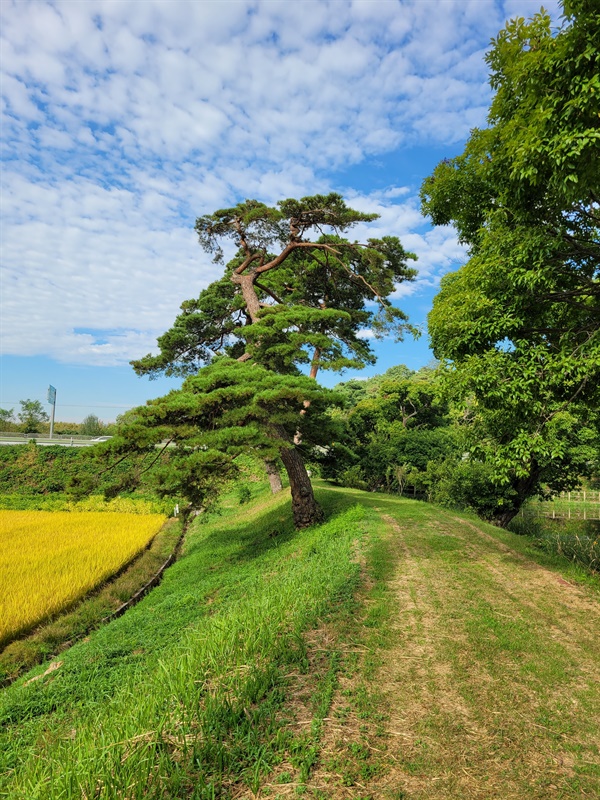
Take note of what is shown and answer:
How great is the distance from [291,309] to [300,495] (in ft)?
Result: 17.5

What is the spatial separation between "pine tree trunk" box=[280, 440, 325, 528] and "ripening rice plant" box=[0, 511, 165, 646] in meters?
5.61

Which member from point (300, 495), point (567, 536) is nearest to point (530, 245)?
point (300, 495)

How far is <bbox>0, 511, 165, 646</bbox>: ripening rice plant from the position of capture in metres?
9.30

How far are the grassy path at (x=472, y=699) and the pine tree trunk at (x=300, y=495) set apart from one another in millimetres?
5597

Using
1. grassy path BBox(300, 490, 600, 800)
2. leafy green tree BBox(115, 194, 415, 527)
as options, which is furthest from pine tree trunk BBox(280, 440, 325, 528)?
grassy path BBox(300, 490, 600, 800)

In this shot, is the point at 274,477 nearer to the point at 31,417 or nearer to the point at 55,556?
the point at 55,556

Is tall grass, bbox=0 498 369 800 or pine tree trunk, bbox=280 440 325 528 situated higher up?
pine tree trunk, bbox=280 440 325 528

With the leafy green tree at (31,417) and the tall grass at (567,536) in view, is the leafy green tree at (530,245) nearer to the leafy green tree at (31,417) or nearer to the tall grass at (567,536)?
the tall grass at (567,536)

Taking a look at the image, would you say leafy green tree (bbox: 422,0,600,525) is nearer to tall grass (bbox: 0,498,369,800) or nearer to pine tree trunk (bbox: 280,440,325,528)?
tall grass (bbox: 0,498,369,800)

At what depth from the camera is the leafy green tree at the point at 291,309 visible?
11219mm

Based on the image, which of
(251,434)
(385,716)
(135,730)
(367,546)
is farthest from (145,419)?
(385,716)

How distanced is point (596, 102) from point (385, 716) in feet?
19.3

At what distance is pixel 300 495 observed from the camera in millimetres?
12398

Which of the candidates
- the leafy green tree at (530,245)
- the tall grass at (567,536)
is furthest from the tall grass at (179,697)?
the tall grass at (567,536)
